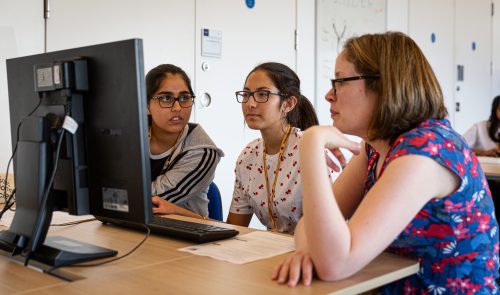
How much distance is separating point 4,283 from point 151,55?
2.22 metres

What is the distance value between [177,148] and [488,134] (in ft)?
11.4

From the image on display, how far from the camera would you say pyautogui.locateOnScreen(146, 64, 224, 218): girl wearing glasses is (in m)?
2.14

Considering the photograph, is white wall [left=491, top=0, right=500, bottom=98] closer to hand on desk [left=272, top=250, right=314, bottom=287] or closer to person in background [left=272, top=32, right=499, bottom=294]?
person in background [left=272, top=32, right=499, bottom=294]

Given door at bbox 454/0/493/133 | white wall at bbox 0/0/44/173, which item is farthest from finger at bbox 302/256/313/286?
door at bbox 454/0/493/133

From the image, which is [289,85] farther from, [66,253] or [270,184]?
[66,253]

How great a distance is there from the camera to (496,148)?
459cm

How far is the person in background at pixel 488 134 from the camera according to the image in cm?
471

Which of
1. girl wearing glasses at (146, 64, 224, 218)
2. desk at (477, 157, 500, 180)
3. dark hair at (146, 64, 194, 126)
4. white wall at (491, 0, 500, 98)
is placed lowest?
desk at (477, 157, 500, 180)

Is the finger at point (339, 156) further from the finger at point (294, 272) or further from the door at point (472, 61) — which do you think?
the door at point (472, 61)

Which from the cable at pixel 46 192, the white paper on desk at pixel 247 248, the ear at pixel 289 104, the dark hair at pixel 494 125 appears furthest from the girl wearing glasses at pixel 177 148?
the dark hair at pixel 494 125

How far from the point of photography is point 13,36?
104 inches

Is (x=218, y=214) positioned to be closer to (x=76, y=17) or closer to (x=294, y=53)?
(x=76, y=17)

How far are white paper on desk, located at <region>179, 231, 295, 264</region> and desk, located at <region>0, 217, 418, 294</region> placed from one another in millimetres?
34

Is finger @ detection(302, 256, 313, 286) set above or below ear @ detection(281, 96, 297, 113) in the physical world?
below
